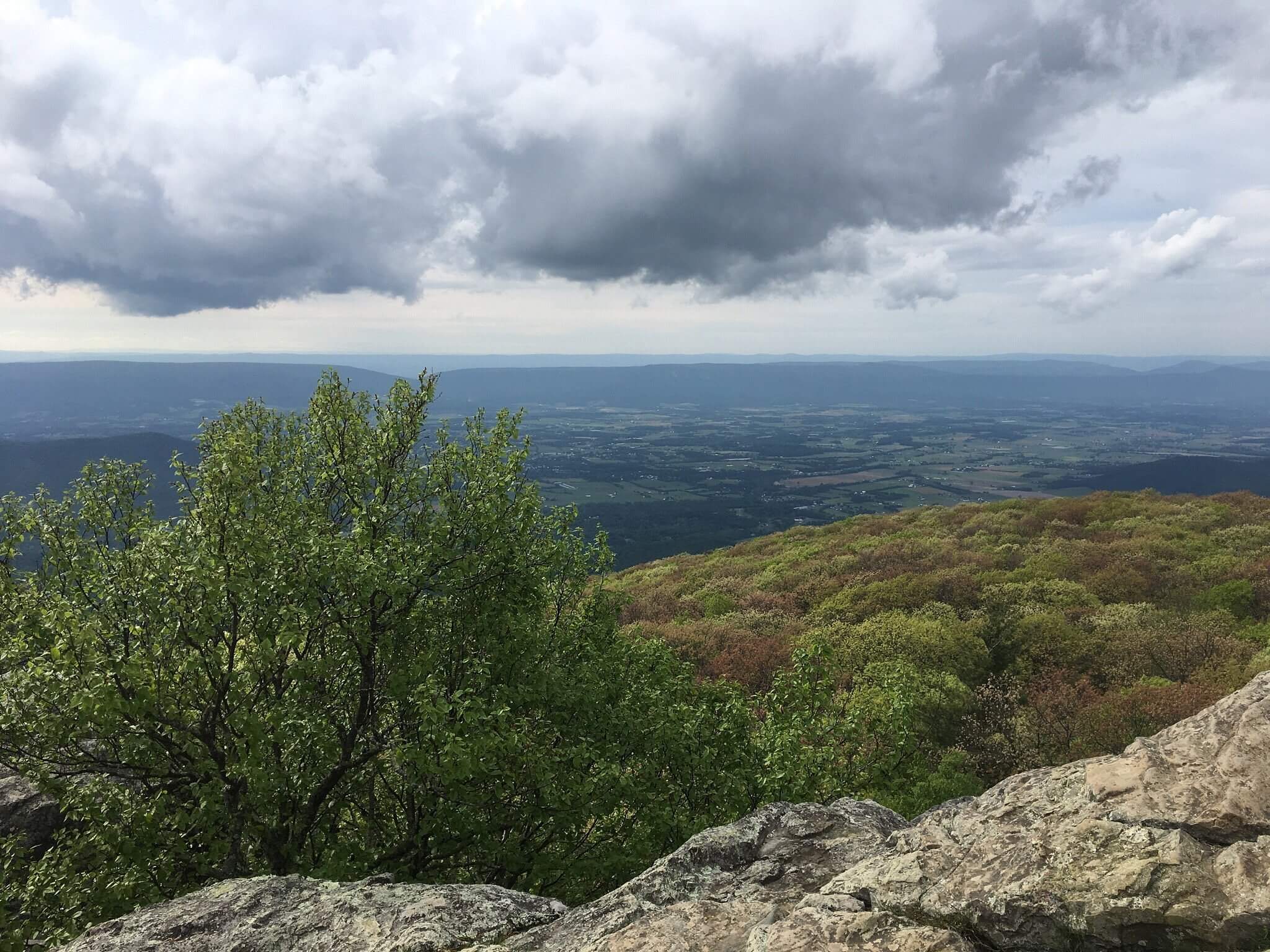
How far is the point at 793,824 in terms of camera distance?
11.3 meters

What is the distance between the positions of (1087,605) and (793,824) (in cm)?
3356

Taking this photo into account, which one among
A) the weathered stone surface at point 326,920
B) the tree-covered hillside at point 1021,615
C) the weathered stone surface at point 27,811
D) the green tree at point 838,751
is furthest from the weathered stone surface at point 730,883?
the weathered stone surface at point 27,811

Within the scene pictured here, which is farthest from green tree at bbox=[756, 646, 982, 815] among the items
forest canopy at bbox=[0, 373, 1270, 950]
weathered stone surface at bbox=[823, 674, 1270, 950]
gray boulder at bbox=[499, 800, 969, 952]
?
weathered stone surface at bbox=[823, 674, 1270, 950]

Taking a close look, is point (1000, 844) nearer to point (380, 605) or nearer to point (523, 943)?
point (523, 943)

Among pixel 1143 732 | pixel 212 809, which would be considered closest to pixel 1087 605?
pixel 1143 732

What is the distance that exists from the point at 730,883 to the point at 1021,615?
109 ft

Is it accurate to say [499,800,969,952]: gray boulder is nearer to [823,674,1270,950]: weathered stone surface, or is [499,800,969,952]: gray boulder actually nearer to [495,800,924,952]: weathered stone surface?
[495,800,924,952]: weathered stone surface

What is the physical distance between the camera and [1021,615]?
119 ft

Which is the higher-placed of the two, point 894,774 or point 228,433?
point 228,433

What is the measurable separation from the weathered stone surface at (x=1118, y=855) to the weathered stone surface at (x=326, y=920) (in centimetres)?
487

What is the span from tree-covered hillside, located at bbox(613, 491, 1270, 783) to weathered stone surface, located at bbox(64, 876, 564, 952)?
8.97m

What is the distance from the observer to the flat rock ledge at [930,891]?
698 cm

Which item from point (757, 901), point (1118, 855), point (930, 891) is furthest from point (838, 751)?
point (1118, 855)

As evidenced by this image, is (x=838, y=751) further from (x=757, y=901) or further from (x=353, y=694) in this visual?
(x=353, y=694)
